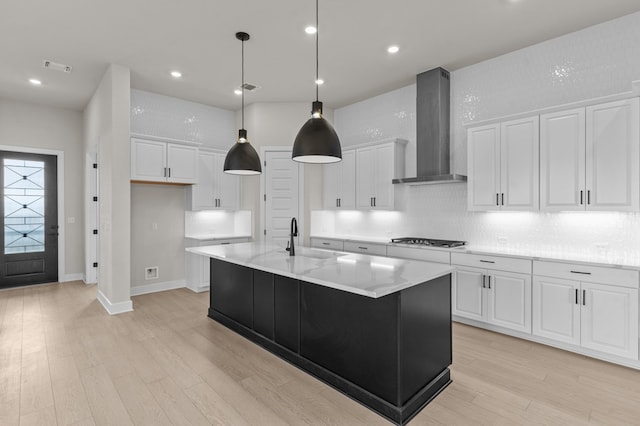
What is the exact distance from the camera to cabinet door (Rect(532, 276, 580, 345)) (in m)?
3.25

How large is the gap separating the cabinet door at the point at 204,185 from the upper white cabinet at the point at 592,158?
4847 millimetres

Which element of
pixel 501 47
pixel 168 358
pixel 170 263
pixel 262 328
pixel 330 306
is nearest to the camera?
pixel 330 306

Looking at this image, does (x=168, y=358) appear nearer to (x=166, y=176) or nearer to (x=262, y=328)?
(x=262, y=328)

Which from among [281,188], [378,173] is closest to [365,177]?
[378,173]

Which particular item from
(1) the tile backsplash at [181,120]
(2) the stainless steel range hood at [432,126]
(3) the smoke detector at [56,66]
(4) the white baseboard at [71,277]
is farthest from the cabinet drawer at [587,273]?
(4) the white baseboard at [71,277]

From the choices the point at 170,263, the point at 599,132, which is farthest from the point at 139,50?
the point at 599,132

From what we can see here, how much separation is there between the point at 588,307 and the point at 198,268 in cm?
514

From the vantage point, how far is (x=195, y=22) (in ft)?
11.5

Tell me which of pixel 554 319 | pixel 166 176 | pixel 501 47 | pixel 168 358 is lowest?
pixel 168 358

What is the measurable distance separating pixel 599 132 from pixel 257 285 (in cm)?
366

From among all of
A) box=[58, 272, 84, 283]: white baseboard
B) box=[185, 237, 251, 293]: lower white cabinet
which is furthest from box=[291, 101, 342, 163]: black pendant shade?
box=[58, 272, 84, 283]: white baseboard

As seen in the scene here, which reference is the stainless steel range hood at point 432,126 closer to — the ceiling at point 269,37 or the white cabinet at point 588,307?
the ceiling at point 269,37

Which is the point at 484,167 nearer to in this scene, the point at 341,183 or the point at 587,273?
the point at 587,273

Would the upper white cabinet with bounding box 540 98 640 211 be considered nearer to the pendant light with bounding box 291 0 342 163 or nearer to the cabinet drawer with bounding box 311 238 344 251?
the pendant light with bounding box 291 0 342 163
